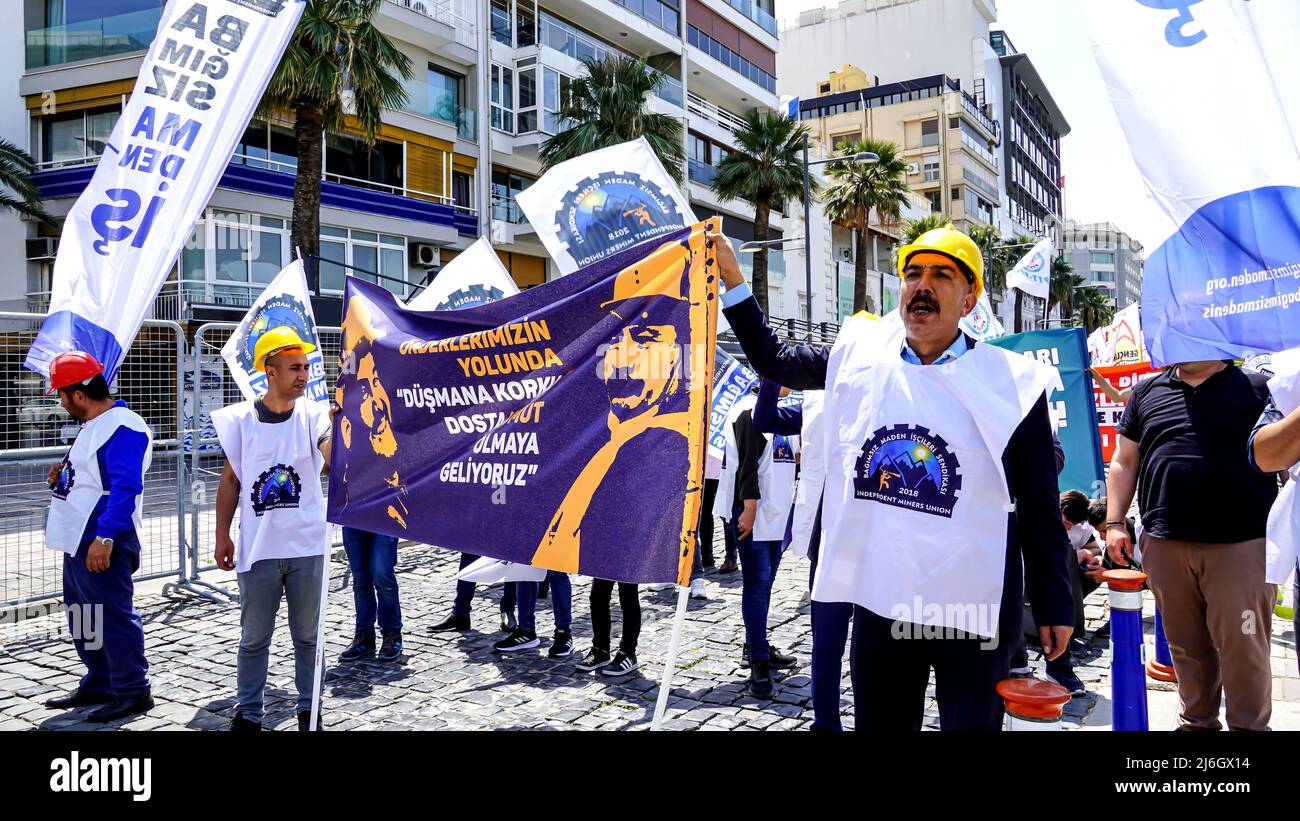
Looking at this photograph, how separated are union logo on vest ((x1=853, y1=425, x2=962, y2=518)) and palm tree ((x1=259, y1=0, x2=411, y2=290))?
60.8 feet

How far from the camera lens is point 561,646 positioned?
6055 millimetres

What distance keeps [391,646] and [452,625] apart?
0.76 m

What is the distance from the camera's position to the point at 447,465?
12.8 ft

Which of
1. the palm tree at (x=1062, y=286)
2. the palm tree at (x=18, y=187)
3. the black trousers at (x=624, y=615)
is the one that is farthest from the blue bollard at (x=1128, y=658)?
the palm tree at (x=1062, y=286)

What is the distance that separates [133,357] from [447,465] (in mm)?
5936

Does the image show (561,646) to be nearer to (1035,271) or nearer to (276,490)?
(276,490)

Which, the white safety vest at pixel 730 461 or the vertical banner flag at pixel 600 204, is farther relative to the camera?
the vertical banner flag at pixel 600 204

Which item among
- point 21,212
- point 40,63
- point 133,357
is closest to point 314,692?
point 133,357

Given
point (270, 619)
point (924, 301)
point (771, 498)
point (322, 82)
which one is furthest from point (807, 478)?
point (322, 82)

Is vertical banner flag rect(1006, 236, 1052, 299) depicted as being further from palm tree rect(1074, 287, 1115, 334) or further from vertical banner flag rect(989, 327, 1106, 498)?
palm tree rect(1074, 287, 1115, 334)

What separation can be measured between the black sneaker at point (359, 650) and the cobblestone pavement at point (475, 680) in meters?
0.12

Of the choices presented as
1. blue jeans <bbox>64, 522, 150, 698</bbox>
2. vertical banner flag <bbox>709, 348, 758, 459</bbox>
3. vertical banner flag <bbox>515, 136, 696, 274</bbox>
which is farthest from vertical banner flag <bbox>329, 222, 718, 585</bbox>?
vertical banner flag <bbox>709, 348, 758, 459</bbox>

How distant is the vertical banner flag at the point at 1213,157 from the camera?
279 cm

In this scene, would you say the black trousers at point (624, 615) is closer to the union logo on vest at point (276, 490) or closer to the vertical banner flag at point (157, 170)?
the union logo on vest at point (276, 490)
